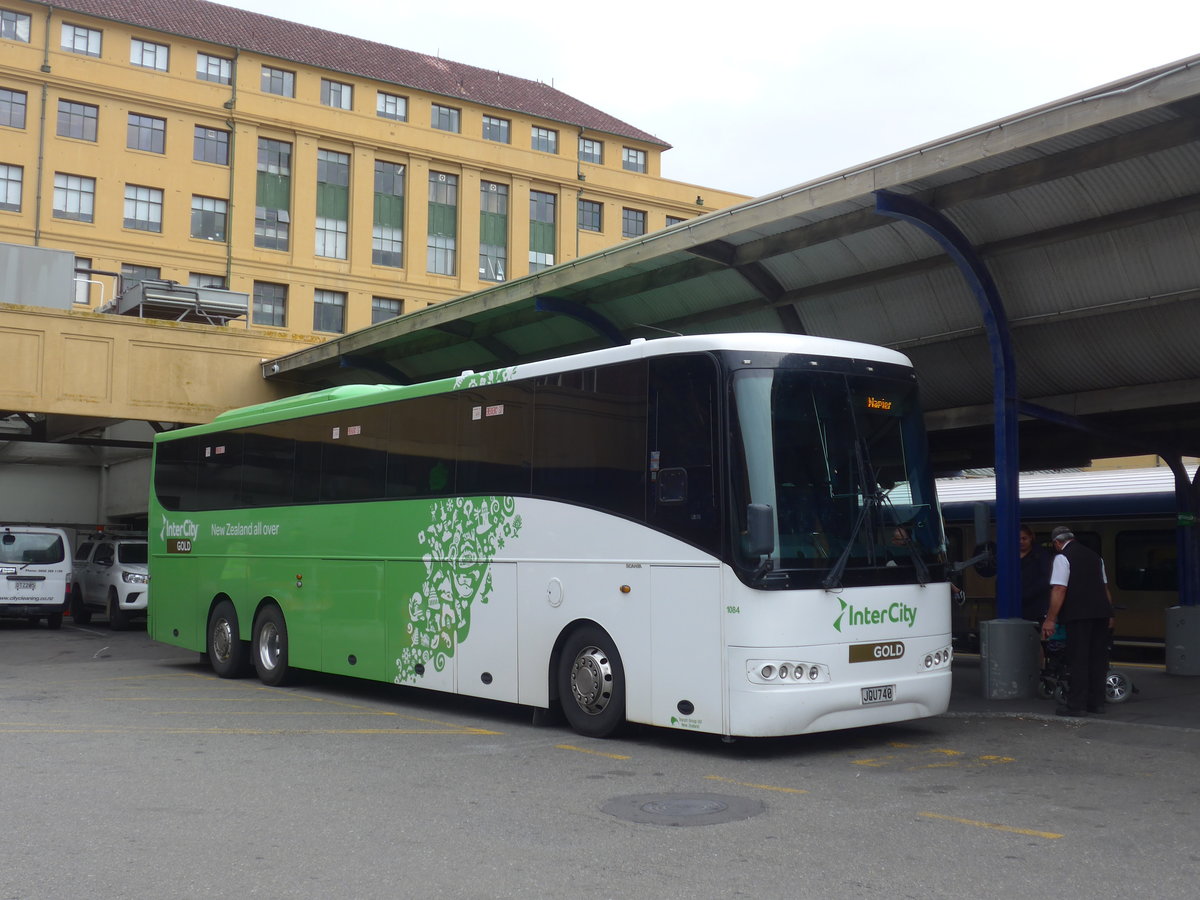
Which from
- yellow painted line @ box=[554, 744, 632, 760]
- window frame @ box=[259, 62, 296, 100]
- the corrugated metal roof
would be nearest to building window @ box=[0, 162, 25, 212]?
window frame @ box=[259, 62, 296, 100]

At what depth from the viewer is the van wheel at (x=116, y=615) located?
2686cm

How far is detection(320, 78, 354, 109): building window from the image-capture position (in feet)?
188

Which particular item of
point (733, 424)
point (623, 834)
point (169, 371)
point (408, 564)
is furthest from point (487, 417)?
point (169, 371)

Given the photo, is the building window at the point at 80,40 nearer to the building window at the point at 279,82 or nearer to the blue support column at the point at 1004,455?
the building window at the point at 279,82

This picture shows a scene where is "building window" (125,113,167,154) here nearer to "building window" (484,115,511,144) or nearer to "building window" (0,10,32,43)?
"building window" (0,10,32,43)

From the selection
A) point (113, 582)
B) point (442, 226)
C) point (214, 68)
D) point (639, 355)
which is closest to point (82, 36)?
point (214, 68)

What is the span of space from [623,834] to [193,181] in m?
50.7

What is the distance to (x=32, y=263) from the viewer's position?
24.2m

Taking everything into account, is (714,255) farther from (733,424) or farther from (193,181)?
(193,181)

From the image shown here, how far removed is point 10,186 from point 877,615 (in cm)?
4822

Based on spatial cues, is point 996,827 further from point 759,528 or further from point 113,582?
point 113,582

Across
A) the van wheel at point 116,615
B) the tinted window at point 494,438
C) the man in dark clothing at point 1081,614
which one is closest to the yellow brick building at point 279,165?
the van wheel at point 116,615

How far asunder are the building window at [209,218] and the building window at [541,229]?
15.1m

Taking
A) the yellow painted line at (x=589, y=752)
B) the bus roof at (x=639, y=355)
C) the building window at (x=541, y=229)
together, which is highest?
the building window at (x=541, y=229)
